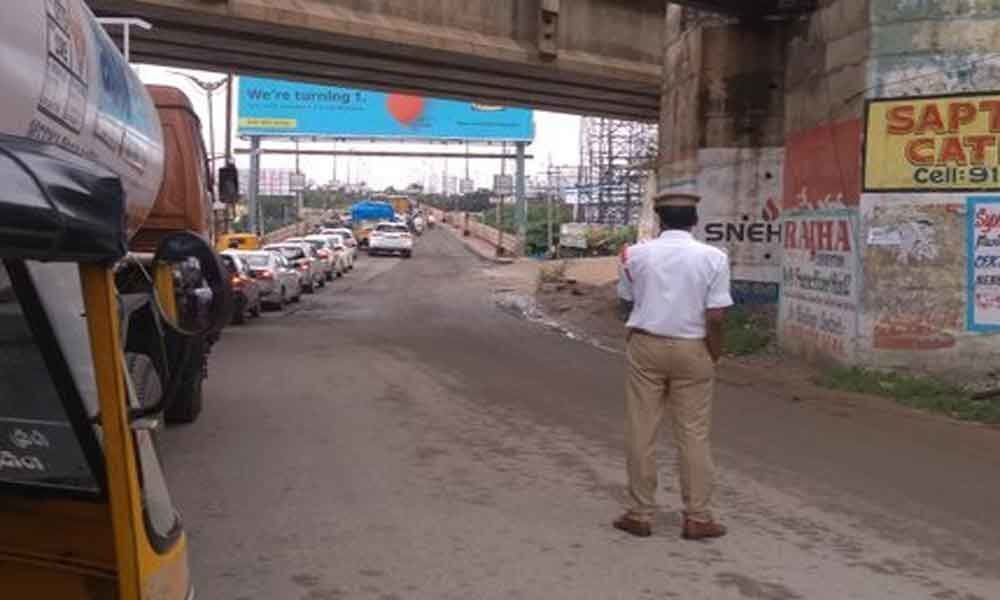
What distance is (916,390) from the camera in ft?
43.6

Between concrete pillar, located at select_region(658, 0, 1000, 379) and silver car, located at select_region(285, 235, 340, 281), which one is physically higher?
concrete pillar, located at select_region(658, 0, 1000, 379)

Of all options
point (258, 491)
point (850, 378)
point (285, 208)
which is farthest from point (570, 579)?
point (285, 208)

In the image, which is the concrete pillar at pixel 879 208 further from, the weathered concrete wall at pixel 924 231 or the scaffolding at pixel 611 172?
the scaffolding at pixel 611 172

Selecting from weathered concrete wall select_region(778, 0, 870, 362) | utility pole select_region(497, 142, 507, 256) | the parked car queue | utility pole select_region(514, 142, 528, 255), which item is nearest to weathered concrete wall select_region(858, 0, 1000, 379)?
weathered concrete wall select_region(778, 0, 870, 362)

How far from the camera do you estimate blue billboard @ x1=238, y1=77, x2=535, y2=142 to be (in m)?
54.5

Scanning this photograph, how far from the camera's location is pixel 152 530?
318 centimetres

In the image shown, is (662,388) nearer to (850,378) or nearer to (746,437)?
(746,437)

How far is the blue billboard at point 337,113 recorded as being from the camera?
54.5 meters

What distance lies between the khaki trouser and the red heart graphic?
50.0 metres

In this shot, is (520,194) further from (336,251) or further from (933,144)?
(933,144)

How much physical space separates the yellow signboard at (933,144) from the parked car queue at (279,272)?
8.34 meters

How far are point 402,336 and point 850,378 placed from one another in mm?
9234

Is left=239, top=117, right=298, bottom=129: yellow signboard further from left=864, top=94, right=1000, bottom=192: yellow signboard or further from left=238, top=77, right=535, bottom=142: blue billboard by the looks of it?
left=864, top=94, right=1000, bottom=192: yellow signboard

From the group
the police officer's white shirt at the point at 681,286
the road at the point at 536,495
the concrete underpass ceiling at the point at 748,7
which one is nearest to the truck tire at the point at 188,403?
the road at the point at 536,495
